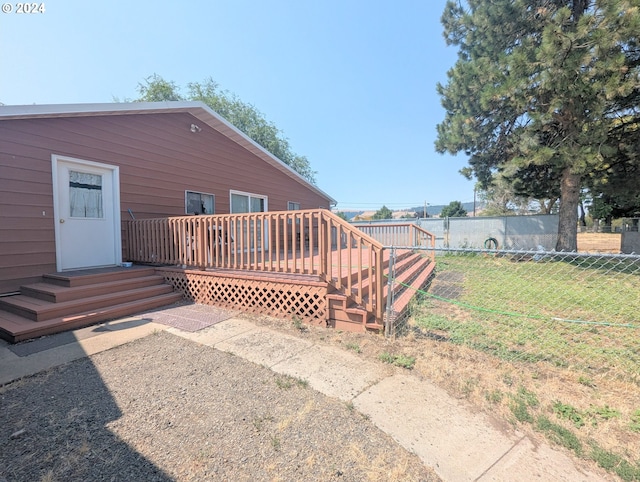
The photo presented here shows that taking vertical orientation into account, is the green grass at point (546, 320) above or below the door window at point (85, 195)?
below

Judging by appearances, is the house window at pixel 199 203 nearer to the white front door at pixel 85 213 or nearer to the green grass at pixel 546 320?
the white front door at pixel 85 213

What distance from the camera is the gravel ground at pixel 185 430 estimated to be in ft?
5.41

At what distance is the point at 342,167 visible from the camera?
2753 centimetres

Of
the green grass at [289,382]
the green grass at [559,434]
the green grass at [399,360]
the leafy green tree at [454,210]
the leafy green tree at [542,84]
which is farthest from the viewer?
the leafy green tree at [454,210]

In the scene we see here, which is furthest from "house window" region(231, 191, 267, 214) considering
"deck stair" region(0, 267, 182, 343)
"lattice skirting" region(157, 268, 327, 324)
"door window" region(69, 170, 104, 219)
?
"deck stair" region(0, 267, 182, 343)

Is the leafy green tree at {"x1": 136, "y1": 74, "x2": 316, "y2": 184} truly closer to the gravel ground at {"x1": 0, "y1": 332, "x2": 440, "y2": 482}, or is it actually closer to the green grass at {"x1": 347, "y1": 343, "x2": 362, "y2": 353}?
the green grass at {"x1": 347, "y1": 343, "x2": 362, "y2": 353}

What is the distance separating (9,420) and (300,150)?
24534 millimetres

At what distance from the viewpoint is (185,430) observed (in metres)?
1.98

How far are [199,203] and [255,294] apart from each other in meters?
4.31

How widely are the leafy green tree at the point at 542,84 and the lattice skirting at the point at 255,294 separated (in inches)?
324

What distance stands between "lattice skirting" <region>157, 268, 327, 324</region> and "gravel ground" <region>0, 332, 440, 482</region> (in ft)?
4.64

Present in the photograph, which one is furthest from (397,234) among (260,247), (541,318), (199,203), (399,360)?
(399,360)

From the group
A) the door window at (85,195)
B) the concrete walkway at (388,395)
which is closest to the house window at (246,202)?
the door window at (85,195)

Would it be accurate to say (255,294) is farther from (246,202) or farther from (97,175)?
(246,202)
